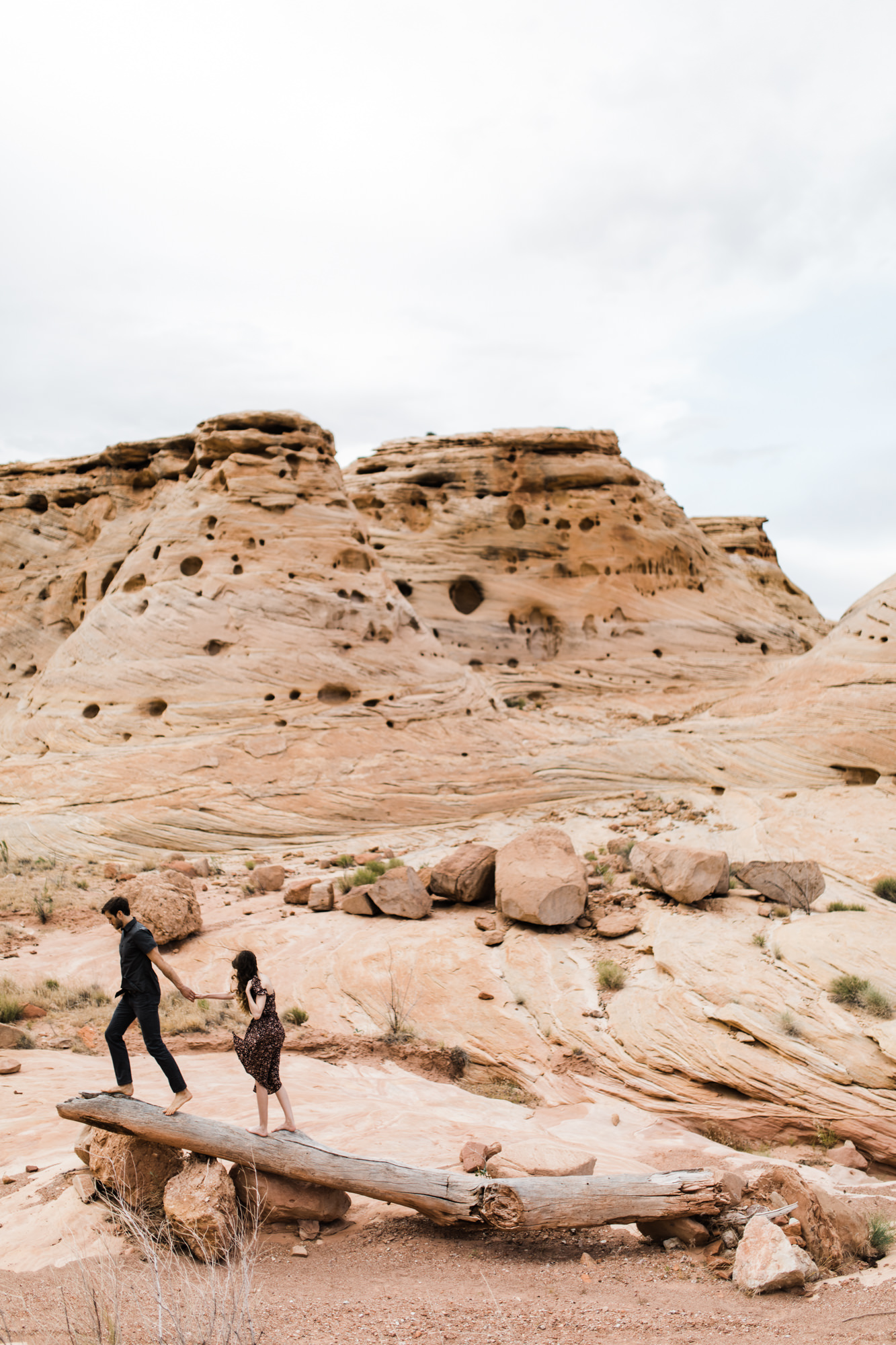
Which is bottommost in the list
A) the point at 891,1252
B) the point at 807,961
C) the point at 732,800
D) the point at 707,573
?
the point at 891,1252

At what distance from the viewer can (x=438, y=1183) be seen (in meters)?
5.28

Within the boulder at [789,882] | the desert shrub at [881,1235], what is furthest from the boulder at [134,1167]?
the boulder at [789,882]

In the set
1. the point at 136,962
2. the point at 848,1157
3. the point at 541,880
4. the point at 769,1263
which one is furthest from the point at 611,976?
the point at 136,962

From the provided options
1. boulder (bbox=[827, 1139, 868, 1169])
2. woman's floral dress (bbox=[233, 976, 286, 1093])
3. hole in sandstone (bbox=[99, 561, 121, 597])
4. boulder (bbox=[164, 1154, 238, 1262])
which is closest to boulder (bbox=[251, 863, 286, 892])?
woman's floral dress (bbox=[233, 976, 286, 1093])

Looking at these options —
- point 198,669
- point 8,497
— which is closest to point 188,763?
point 198,669

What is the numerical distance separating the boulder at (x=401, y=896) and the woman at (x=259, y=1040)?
580 cm

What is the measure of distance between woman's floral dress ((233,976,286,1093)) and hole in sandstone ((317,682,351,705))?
13727mm

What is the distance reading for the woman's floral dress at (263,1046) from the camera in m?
5.67

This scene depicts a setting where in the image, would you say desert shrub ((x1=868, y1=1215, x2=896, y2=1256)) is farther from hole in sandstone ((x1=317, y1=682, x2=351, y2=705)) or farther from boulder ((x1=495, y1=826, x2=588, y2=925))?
hole in sandstone ((x1=317, y1=682, x2=351, y2=705))

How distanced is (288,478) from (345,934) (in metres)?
14.3

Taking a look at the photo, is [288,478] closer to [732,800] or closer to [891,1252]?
[732,800]

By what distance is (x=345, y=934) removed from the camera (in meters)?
11.5

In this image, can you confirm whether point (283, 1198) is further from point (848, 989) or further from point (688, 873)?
point (688, 873)

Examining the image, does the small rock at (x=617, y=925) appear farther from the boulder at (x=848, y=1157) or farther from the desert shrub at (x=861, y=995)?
the boulder at (x=848, y=1157)
